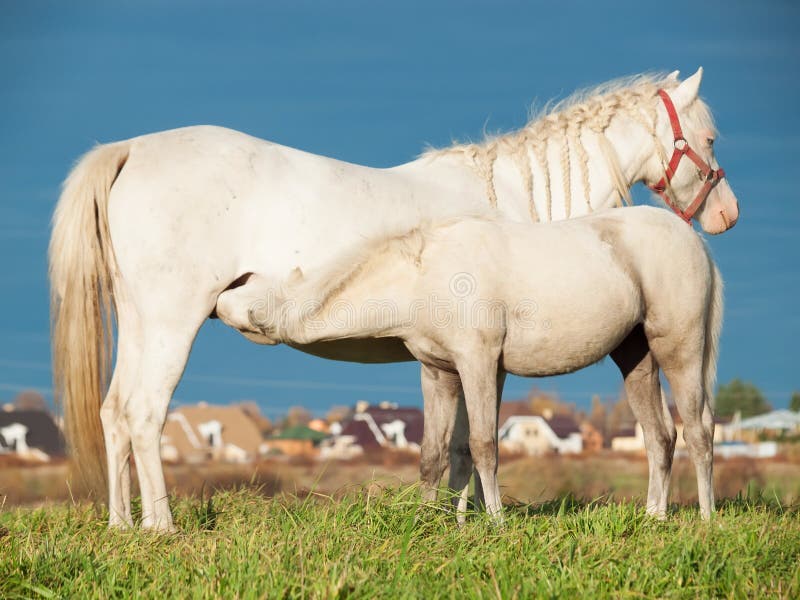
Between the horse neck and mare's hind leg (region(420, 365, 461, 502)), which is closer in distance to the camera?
mare's hind leg (region(420, 365, 461, 502))

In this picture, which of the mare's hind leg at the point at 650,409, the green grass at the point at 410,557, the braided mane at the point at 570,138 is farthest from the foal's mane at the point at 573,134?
the green grass at the point at 410,557

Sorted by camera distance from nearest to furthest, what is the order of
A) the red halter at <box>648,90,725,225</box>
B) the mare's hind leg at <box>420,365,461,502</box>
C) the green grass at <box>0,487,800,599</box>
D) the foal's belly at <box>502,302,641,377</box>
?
the green grass at <box>0,487,800,599</box> < the foal's belly at <box>502,302,641,377</box> < the mare's hind leg at <box>420,365,461,502</box> < the red halter at <box>648,90,725,225</box>

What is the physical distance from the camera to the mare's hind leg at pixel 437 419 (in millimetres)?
6383

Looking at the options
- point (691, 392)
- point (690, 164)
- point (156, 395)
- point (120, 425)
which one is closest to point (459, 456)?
point (691, 392)

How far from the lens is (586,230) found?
6711 millimetres

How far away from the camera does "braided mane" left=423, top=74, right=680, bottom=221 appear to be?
841 cm

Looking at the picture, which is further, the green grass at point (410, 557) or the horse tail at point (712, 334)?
the horse tail at point (712, 334)

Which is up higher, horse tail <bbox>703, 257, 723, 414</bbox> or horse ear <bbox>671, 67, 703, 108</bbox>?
horse ear <bbox>671, 67, 703, 108</bbox>

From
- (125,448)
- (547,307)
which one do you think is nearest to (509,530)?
(547,307)

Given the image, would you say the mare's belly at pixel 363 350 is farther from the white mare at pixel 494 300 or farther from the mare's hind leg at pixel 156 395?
the mare's hind leg at pixel 156 395

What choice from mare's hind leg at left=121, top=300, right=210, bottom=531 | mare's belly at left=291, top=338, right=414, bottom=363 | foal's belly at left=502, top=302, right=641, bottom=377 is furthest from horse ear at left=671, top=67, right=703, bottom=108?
mare's hind leg at left=121, top=300, right=210, bottom=531

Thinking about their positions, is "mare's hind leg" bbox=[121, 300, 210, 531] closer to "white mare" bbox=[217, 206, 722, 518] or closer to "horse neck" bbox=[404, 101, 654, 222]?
"white mare" bbox=[217, 206, 722, 518]

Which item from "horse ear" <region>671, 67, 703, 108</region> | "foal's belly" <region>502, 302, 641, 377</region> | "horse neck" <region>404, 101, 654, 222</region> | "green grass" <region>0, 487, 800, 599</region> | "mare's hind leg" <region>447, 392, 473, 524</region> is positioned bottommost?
"green grass" <region>0, 487, 800, 599</region>

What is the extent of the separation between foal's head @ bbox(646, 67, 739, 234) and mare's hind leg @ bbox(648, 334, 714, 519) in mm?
2465
